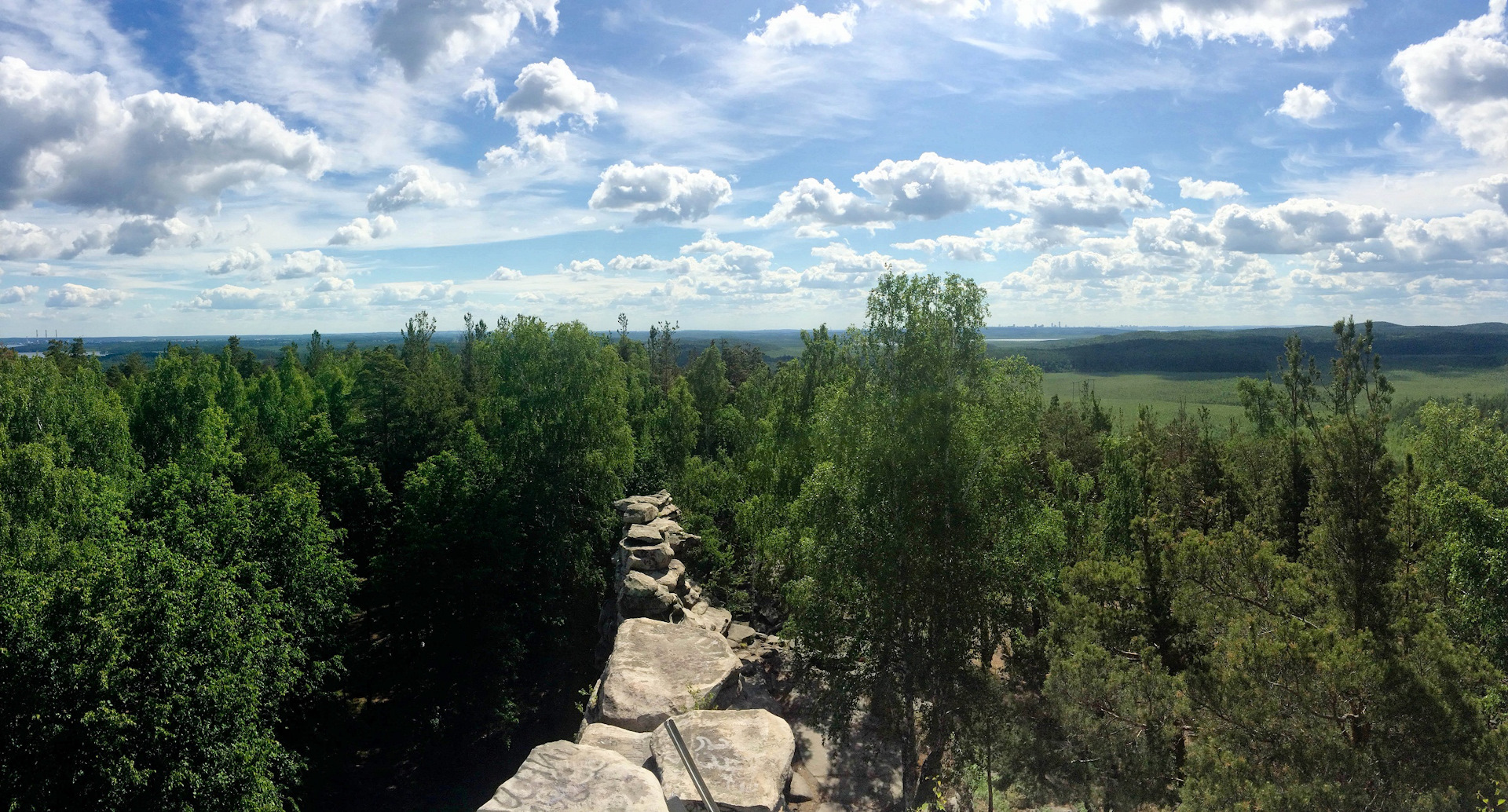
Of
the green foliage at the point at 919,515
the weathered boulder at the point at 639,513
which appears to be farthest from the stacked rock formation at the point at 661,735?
the weathered boulder at the point at 639,513

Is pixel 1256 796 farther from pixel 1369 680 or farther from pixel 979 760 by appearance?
pixel 979 760

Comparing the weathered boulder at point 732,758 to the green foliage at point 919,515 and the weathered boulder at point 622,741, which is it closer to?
the weathered boulder at point 622,741

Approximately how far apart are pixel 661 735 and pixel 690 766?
4.02 feet

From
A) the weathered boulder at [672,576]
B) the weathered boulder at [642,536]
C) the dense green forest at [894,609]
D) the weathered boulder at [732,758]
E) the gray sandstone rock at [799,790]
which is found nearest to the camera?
the weathered boulder at [732,758]

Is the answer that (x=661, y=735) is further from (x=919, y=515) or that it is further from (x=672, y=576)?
(x=672, y=576)

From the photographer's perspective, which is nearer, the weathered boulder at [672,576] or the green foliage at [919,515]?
the green foliage at [919,515]

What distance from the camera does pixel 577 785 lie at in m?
9.80

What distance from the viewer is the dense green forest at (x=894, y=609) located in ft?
44.2

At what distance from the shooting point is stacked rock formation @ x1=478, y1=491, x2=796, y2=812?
974 centimetres

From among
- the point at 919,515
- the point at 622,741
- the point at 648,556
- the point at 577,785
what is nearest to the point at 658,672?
the point at 622,741

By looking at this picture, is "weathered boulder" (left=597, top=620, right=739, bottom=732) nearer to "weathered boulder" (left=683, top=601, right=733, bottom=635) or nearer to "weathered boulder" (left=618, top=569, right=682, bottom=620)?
"weathered boulder" (left=618, top=569, right=682, bottom=620)

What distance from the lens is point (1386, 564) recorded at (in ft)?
50.8

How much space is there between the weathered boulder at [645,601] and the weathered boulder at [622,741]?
7.28 metres

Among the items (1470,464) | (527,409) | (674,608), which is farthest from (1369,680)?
(527,409)
